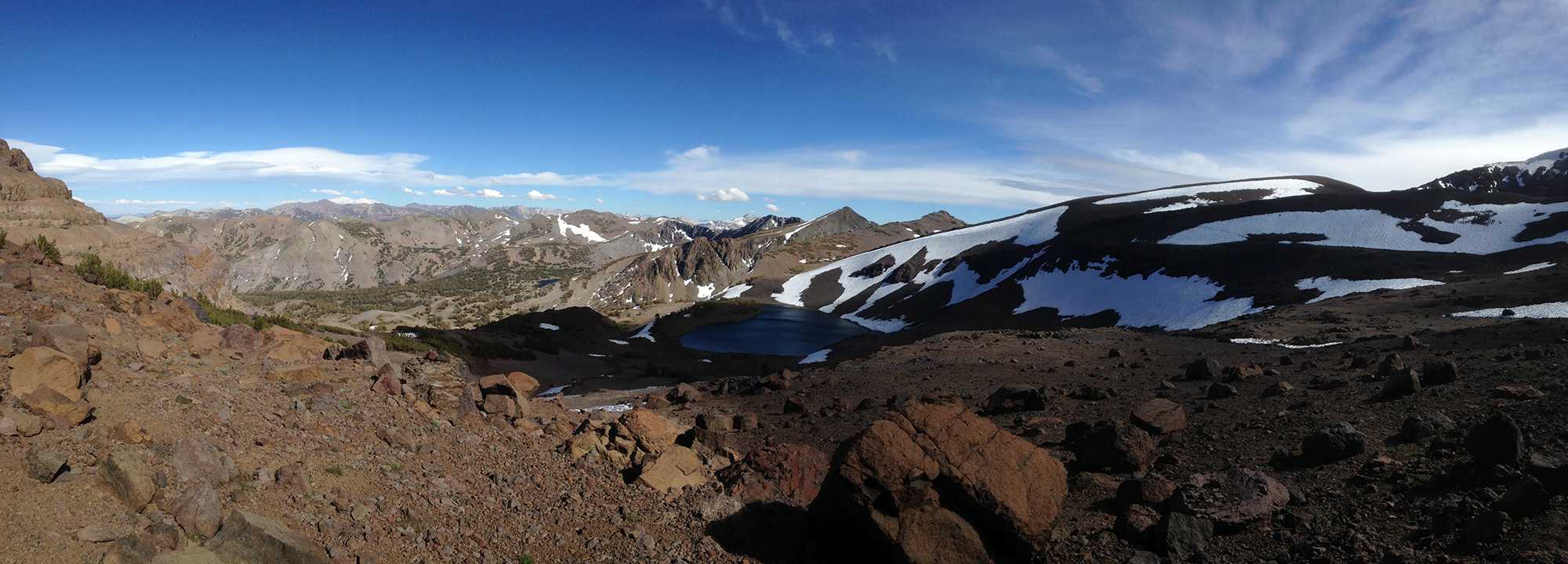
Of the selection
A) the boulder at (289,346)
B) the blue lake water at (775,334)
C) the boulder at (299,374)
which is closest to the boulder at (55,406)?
the boulder at (299,374)

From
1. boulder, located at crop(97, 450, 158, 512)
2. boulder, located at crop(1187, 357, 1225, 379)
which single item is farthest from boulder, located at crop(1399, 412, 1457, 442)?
boulder, located at crop(97, 450, 158, 512)

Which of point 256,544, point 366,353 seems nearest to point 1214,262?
point 366,353

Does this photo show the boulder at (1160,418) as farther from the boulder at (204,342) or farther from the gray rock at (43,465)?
the boulder at (204,342)

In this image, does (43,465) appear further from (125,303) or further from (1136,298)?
(1136,298)

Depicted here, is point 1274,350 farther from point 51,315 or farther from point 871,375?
point 51,315

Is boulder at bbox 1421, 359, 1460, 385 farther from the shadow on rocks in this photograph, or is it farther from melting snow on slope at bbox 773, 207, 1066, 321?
melting snow on slope at bbox 773, 207, 1066, 321

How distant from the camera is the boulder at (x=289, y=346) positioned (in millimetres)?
10883

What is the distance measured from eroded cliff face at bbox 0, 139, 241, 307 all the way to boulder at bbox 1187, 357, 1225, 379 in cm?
3151

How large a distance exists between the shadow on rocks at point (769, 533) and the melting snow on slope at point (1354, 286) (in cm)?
4388

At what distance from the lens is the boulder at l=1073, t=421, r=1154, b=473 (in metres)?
8.86

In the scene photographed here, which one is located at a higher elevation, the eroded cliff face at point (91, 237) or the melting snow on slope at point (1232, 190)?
the melting snow on slope at point (1232, 190)

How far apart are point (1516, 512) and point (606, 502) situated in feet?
33.0

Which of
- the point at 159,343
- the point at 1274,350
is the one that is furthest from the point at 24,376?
the point at 1274,350

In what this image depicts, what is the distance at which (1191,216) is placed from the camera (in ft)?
289
